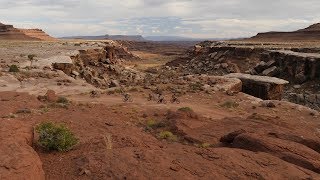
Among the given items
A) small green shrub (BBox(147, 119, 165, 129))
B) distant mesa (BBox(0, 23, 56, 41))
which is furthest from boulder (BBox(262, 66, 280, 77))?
distant mesa (BBox(0, 23, 56, 41))

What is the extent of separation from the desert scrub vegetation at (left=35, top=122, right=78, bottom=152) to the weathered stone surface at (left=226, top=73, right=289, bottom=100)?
1648cm

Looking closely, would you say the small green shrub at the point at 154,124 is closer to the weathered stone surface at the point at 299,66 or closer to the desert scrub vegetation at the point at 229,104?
the desert scrub vegetation at the point at 229,104

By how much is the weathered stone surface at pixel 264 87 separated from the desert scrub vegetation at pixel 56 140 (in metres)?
16.5

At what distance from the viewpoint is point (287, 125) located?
40.0 ft

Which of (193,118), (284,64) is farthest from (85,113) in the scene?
(284,64)

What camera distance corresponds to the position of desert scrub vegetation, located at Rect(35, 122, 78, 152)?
832 centimetres

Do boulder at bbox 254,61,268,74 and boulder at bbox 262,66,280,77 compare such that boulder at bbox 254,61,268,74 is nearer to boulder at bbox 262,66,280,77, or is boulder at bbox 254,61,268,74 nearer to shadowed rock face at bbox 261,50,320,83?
shadowed rock face at bbox 261,50,320,83

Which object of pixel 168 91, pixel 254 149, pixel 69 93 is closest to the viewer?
pixel 254 149

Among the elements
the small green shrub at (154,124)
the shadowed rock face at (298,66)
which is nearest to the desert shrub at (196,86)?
the small green shrub at (154,124)

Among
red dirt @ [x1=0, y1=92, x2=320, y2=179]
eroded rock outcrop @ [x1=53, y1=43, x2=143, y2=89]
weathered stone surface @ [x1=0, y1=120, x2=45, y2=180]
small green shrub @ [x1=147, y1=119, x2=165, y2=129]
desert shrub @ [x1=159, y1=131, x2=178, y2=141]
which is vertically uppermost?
weathered stone surface @ [x1=0, y1=120, x2=45, y2=180]

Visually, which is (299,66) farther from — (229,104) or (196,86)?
(229,104)

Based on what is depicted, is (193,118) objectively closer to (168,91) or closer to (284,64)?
(168,91)

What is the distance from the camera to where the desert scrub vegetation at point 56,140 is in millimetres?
8320

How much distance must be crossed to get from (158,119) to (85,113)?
2683 mm
